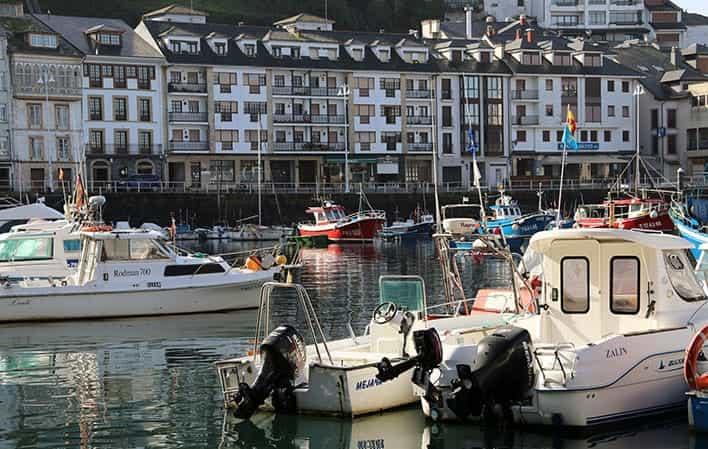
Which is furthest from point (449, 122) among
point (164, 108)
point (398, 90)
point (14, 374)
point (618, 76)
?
point (14, 374)

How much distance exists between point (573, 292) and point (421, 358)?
321cm

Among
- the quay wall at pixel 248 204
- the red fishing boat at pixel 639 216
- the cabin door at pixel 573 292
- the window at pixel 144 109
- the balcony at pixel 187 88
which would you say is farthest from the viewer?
the balcony at pixel 187 88

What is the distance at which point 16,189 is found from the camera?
8250cm

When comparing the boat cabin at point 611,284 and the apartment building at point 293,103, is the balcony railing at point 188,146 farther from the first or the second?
the boat cabin at point 611,284

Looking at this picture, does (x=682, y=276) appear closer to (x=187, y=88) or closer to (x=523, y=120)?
(x=187, y=88)

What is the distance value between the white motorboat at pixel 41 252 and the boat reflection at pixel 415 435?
15667 mm

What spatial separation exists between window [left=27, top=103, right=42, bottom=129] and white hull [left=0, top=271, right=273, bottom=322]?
183 feet

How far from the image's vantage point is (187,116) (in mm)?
90438

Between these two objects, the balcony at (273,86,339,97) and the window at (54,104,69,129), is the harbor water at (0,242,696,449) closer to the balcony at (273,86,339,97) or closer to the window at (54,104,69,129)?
the window at (54,104,69,129)

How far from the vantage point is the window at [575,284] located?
1925 cm

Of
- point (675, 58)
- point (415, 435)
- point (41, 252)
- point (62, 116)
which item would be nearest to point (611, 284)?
point (415, 435)

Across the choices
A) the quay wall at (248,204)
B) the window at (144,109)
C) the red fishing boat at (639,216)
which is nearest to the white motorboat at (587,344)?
the red fishing boat at (639,216)

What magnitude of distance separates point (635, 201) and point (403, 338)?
5294 cm

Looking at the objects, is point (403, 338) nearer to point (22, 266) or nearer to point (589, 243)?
point (589, 243)
